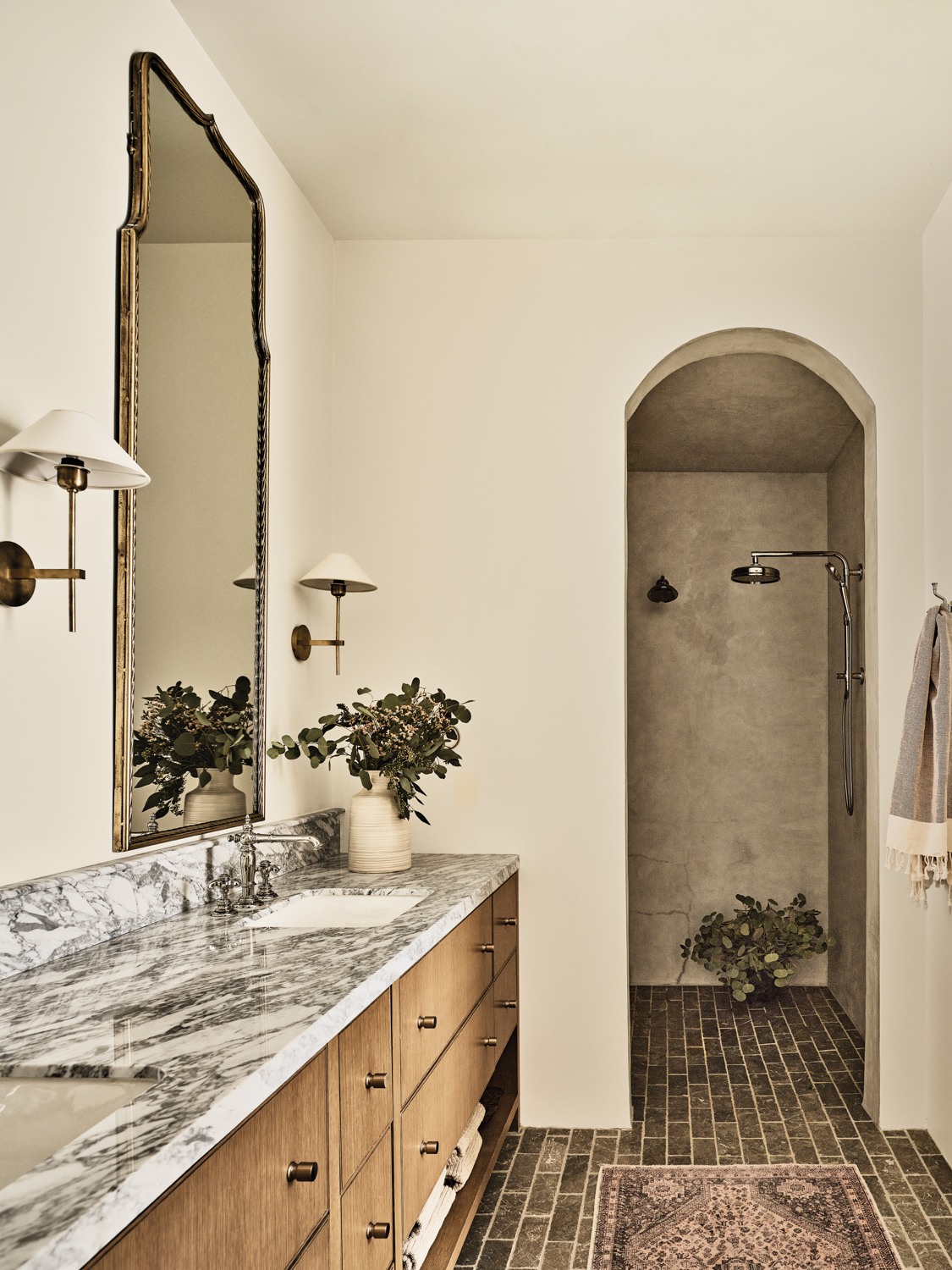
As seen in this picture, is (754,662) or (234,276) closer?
(234,276)

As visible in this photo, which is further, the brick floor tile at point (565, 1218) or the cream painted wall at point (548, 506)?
the cream painted wall at point (548, 506)

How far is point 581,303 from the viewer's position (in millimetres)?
3234

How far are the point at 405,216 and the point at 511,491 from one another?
920 mm

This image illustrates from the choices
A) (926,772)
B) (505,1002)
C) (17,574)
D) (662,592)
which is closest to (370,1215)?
(17,574)

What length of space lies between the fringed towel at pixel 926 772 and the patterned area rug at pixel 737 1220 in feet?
2.67

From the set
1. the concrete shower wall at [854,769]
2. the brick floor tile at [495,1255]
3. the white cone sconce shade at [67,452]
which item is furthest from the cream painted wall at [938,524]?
the white cone sconce shade at [67,452]

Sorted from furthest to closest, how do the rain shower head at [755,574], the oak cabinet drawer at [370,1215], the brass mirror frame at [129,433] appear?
1. the rain shower head at [755,574]
2. the brass mirror frame at [129,433]
3. the oak cabinet drawer at [370,1215]

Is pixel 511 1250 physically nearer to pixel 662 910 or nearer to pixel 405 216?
pixel 662 910

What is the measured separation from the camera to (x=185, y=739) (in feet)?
7.04

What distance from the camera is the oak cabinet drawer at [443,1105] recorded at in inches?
70.1

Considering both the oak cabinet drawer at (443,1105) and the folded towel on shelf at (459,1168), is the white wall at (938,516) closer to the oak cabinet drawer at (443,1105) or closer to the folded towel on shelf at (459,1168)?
the oak cabinet drawer at (443,1105)

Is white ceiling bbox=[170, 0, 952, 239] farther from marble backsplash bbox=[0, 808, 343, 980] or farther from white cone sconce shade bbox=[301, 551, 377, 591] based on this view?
marble backsplash bbox=[0, 808, 343, 980]

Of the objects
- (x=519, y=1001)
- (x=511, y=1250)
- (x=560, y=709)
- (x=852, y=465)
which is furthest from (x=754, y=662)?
(x=511, y=1250)

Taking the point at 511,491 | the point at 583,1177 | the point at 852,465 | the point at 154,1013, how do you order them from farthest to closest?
the point at 852,465 → the point at 511,491 → the point at 583,1177 → the point at 154,1013
